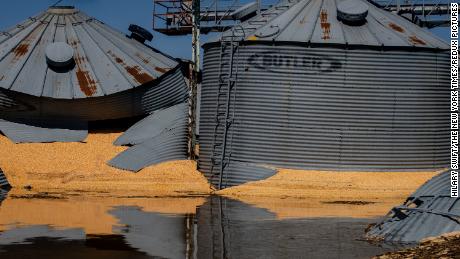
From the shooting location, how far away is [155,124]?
4588cm

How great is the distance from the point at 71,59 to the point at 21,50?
3259mm

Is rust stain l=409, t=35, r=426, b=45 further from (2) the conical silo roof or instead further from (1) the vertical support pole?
(2) the conical silo roof

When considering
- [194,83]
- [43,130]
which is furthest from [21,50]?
[194,83]

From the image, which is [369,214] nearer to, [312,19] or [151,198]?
[151,198]

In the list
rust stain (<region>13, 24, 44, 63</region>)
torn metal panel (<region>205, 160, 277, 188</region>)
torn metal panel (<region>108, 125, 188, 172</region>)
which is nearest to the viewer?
torn metal panel (<region>205, 160, 277, 188</region>)

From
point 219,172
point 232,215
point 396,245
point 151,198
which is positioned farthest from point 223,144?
point 396,245

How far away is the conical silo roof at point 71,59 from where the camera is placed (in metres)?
45.4

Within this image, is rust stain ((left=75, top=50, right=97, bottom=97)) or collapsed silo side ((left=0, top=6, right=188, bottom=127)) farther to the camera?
rust stain ((left=75, top=50, right=97, bottom=97))

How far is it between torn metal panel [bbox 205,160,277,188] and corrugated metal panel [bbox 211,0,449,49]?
6241mm

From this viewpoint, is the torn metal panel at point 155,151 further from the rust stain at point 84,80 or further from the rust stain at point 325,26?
the rust stain at point 325,26

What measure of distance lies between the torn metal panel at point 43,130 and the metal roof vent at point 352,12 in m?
16.1

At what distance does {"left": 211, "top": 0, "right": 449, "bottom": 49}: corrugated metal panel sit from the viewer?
1531 inches

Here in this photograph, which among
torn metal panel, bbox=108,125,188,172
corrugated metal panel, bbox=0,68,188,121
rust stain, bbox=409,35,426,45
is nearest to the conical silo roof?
corrugated metal panel, bbox=0,68,188,121

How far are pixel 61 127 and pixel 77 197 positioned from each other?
13760 mm
